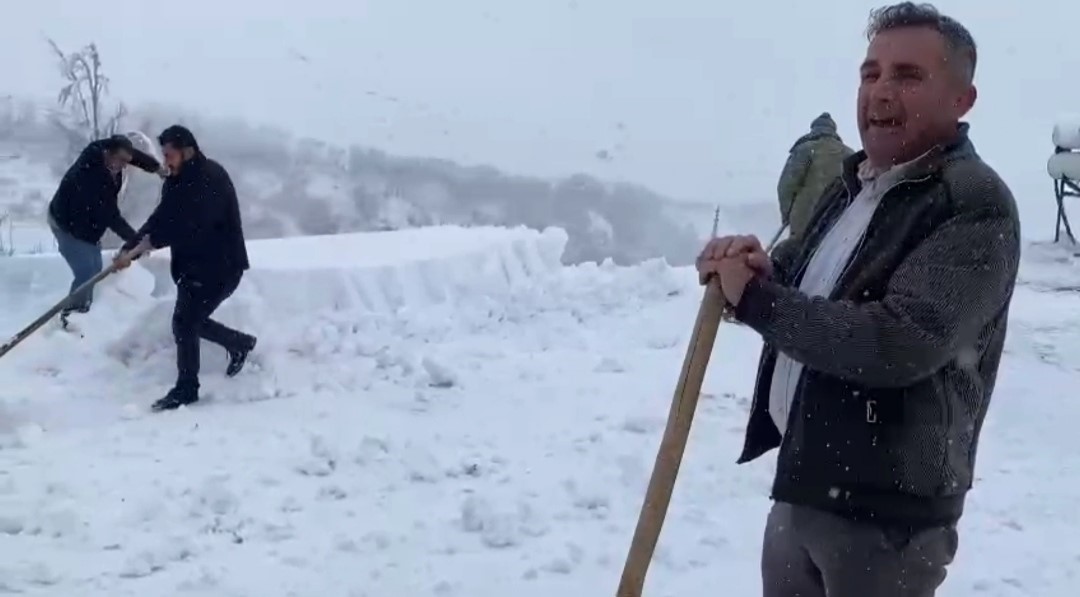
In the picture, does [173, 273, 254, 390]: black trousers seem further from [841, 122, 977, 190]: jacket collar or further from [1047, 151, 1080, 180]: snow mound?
[1047, 151, 1080, 180]: snow mound

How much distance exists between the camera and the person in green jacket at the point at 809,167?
6688 mm

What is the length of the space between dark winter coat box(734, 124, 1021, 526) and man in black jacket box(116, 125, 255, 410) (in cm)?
524

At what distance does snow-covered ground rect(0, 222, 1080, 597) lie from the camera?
415 centimetres

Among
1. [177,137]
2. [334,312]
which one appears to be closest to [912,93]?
[177,137]

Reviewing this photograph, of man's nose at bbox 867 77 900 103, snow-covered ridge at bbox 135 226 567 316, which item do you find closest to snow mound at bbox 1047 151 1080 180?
snow-covered ridge at bbox 135 226 567 316

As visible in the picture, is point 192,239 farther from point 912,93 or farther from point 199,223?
point 912,93

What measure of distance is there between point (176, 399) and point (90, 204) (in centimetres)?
221

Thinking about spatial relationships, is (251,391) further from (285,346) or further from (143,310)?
(143,310)

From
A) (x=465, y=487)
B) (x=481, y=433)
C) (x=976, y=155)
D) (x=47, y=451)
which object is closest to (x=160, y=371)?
(x=47, y=451)

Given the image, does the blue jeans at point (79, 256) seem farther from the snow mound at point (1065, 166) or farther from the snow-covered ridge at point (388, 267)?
the snow mound at point (1065, 166)

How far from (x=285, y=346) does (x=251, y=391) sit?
3.55 ft

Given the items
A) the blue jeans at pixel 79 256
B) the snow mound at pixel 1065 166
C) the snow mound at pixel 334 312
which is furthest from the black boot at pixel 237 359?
the snow mound at pixel 1065 166

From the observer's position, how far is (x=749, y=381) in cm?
752

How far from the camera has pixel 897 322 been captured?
5.58ft
